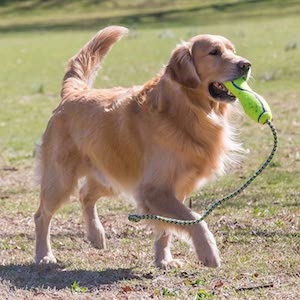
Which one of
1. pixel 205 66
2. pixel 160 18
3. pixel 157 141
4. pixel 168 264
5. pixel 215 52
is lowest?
pixel 160 18

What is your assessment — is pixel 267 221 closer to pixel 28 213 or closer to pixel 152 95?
pixel 152 95

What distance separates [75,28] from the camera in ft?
134

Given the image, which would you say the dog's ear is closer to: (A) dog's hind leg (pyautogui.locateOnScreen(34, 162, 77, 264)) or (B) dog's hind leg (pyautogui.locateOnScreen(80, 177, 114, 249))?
(A) dog's hind leg (pyautogui.locateOnScreen(34, 162, 77, 264))

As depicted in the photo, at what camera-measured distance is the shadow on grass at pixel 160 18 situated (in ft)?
135

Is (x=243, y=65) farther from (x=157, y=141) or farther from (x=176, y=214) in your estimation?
(x=176, y=214)

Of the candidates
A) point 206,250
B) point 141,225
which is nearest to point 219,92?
point 206,250

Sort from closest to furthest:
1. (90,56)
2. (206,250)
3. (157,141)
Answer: (206,250), (157,141), (90,56)

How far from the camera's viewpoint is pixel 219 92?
6379 millimetres

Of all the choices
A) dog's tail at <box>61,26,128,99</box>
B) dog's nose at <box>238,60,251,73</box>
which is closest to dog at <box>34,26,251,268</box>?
dog's nose at <box>238,60,251,73</box>

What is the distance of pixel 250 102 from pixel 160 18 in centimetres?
3818

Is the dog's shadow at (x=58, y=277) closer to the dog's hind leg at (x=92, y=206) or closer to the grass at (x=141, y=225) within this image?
the grass at (x=141, y=225)

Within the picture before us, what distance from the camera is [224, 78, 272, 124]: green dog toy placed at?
610 centimetres

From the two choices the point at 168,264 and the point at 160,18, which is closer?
the point at 168,264

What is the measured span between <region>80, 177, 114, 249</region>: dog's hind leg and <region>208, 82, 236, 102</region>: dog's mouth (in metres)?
1.72
